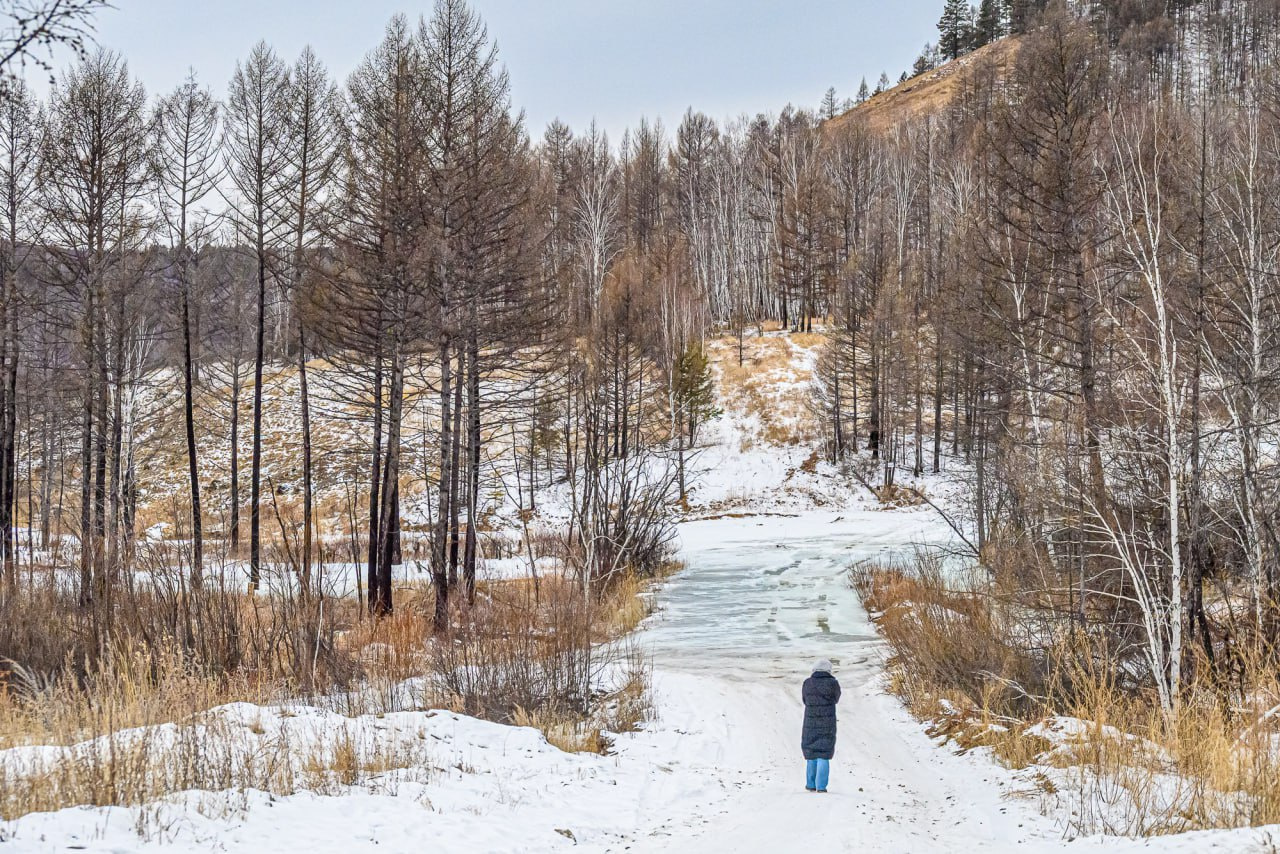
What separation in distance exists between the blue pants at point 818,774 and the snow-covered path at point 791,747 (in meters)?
0.16

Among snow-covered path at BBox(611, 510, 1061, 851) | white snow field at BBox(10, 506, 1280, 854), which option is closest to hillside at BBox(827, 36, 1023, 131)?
snow-covered path at BBox(611, 510, 1061, 851)

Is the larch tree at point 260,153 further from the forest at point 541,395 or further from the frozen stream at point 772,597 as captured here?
the frozen stream at point 772,597

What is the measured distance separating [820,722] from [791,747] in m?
1.75

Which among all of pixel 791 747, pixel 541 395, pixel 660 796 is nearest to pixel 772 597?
pixel 541 395

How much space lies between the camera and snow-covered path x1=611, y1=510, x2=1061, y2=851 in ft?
19.9

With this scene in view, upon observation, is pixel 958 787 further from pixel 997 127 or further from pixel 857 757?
pixel 997 127

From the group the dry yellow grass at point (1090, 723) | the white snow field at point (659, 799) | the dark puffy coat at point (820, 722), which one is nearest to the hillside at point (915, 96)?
the dry yellow grass at point (1090, 723)

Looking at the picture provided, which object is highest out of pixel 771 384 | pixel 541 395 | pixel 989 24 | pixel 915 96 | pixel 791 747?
pixel 989 24

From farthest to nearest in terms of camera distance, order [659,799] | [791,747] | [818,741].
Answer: [791,747]
[818,741]
[659,799]

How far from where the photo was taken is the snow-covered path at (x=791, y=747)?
6062 mm

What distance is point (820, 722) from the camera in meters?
7.41

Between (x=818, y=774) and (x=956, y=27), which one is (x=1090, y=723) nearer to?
(x=818, y=774)

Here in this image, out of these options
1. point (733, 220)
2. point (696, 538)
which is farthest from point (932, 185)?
point (696, 538)

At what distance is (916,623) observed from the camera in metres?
12.3
